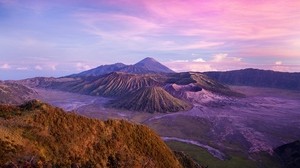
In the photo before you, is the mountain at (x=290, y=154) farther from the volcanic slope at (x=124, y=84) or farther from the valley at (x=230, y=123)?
the volcanic slope at (x=124, y=84)

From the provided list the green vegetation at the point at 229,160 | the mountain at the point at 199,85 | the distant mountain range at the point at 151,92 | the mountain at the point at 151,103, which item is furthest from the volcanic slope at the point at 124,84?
the green vegetation at the point at 229,160

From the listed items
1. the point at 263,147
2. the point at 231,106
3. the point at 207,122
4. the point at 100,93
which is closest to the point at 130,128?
the point at 263,147

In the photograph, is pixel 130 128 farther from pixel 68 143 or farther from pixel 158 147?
pixel 68 143

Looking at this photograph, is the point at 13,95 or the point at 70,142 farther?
the point at 13,95

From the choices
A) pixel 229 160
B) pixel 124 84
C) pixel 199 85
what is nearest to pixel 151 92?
pixel 199 85

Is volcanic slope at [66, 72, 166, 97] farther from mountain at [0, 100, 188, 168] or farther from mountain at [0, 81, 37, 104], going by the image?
mountain at [0, 100, 188, 168]

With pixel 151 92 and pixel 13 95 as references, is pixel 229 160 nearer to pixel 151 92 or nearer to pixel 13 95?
pixel 151 92
